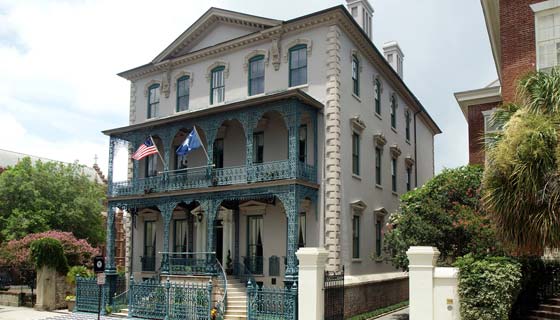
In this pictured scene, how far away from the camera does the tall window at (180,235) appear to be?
85.8ft

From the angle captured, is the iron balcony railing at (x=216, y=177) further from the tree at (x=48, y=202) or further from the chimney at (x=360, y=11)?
the tree at (x=48, y=202)

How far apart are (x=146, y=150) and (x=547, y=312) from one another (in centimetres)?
1632

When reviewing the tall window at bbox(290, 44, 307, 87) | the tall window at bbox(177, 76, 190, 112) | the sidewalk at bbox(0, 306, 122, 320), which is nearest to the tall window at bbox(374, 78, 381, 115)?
the tall window at bbox(290, 44, 307, 87)

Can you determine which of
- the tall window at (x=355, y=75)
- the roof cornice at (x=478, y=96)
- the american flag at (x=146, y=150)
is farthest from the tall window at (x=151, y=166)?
the roof cornice at (x=478, y=96)

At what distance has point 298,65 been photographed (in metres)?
23.0

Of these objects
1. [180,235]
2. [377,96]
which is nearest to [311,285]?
[180,235]

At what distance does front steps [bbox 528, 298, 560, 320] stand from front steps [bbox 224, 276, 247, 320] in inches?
369

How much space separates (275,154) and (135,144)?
693cm

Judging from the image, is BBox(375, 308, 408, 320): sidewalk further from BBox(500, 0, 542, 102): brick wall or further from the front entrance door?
BBox(500, 0, 542, 102): brick wall

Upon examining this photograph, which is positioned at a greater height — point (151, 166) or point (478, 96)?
point (478, 96)

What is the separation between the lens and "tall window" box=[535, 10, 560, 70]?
1742 cm

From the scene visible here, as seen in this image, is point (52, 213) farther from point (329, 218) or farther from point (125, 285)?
point (329, 218)

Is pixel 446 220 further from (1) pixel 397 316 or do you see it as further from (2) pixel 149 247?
(2) pixel 149 247

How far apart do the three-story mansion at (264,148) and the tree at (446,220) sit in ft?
9.30
